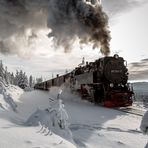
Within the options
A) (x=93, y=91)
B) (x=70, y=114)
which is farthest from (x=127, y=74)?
(x=70, y=114)

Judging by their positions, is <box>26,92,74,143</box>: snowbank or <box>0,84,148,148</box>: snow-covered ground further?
<box>26,92,74,143</box>: snowbank

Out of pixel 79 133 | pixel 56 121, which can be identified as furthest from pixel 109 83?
pixel 56 121

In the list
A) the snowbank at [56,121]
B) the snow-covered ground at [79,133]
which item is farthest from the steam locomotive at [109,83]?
the snowbank at [56,121]

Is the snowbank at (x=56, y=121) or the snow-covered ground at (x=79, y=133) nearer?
the snow-covered ground at (x=79, y=133)

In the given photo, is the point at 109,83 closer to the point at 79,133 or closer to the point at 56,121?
the point at 79,133

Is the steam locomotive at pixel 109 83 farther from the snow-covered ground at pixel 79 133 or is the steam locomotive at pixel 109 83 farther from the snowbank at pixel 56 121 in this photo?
the snowbank at pixel 56 121

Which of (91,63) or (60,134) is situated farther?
(91,63)

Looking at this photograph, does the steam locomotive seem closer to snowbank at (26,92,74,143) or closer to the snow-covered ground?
the snow-covered ground

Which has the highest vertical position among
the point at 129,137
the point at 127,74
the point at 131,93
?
the point at 127,74

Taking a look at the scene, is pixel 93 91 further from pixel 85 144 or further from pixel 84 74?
pixel 85 144

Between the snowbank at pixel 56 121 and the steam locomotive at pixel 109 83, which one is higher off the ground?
the steam locomotive at pixel 109 83

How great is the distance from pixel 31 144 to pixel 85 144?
248 centimetres

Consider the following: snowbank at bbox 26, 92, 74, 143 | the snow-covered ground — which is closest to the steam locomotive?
the snow-covered ground

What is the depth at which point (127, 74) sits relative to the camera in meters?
20.8
